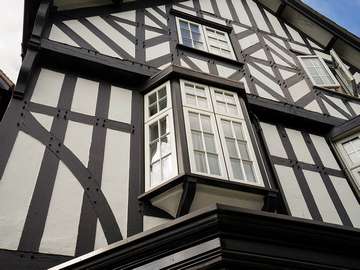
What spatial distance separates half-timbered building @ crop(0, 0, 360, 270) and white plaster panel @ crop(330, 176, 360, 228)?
30mm

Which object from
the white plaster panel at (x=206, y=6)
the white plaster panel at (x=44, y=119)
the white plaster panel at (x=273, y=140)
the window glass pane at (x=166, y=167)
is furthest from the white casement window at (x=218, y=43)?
the white plaster panel at (x=44, y=119)

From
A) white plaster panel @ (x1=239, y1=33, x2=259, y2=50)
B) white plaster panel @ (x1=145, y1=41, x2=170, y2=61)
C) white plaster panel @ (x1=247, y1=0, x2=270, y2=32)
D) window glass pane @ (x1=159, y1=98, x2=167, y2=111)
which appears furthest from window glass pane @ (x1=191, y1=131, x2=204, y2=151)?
white plaster panel @ (x1=247, y1=0, x2=270, y2=32)

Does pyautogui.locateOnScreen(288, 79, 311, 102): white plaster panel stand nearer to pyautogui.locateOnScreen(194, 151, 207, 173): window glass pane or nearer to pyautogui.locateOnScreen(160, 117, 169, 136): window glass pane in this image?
pyautogui.locateOnScreen(160, 117, 169, 136): window glass pane

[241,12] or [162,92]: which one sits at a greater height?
[241,12]

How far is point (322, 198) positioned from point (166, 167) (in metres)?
2.95

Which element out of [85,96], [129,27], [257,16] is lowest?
[85,96]

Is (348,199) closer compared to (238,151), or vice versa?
(238,151)

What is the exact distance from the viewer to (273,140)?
696cm

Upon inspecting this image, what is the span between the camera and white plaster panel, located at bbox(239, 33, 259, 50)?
9.30 metres

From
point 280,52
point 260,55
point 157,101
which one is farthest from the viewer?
point 280,52

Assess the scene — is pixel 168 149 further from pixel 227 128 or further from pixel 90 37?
pixel 90 37

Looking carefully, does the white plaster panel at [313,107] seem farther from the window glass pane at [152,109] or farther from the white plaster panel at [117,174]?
the white plaster panel at [117,174]

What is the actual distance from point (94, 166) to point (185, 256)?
2.53 meters

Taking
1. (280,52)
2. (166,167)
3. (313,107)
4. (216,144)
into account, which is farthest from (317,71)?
(166,167)
